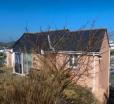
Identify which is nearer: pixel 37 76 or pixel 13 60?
pixel 37 76

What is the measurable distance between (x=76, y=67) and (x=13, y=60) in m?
17.7

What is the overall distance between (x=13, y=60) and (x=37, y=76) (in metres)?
20.2

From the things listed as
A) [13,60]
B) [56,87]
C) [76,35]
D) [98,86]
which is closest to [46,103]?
[56,87]

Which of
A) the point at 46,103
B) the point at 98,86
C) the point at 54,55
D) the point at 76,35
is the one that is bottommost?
the point at 98,86

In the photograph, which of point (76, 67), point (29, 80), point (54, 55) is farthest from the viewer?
point (54, 55)

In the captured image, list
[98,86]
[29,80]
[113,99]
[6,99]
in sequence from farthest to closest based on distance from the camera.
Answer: [113,99] → [98,86] → [29,80] → [6,99]

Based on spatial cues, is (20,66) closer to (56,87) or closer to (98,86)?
(98,86)

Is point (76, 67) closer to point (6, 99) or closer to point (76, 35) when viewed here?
point (6, 99)

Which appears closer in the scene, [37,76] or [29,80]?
[29,80]

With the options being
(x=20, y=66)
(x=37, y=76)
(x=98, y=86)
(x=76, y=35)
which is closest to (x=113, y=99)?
(x=98, y=86)

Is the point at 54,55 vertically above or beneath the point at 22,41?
A: beneath

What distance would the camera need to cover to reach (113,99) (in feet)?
77.9

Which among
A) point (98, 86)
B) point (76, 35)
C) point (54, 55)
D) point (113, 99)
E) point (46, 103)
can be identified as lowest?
point (113, 99)

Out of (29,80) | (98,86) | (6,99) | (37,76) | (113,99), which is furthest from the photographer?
(113,99)
